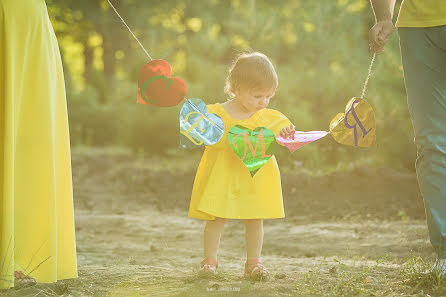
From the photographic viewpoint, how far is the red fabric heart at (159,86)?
3301 mm

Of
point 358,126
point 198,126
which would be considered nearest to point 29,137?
point 198,126

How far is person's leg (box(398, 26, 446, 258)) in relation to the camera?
297 cm

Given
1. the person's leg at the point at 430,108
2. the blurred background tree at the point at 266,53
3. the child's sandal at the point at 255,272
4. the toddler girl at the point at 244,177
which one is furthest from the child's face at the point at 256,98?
the blurred background tree at the point at 266,53

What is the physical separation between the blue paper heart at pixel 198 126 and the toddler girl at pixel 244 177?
108 mm

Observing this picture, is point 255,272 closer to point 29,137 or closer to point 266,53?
point 29,137

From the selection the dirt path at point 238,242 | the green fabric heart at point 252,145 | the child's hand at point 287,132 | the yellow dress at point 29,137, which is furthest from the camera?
the child's hand at point 287,132

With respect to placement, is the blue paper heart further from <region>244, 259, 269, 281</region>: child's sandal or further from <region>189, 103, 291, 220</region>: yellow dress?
<region>244, 259, 269, 281</region>: child's sandal

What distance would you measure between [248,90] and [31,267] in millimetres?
1416

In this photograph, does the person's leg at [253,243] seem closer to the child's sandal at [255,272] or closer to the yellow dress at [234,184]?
the child's sandal at [255,272]

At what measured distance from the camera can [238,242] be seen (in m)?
5.46

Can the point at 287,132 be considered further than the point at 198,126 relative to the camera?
Yes

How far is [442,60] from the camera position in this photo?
3.08m

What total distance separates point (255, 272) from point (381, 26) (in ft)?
4.70

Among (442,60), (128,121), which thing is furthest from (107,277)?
(128,121)
